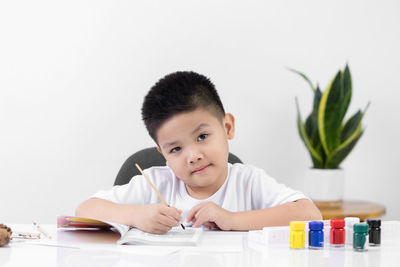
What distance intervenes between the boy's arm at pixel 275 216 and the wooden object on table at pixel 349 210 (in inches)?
33.1

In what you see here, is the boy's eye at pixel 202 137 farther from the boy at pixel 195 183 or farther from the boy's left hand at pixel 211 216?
the boy's left hand at pixel 211 216

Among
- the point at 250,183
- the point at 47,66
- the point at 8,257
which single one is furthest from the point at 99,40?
the point at 8,257

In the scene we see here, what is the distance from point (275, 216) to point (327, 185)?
1.15 m

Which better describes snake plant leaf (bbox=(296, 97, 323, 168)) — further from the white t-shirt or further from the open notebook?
the open notebook

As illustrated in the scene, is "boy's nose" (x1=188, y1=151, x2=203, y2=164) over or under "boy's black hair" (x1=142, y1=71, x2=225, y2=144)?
under

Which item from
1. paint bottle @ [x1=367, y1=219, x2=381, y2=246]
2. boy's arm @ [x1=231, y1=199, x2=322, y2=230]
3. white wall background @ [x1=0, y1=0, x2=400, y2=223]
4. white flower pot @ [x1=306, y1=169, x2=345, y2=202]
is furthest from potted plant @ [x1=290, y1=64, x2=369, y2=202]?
paint bottle @ [x1=367, y1=219, x2=381, y2=246]

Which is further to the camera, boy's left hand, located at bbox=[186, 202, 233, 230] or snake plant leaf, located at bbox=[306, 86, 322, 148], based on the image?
snake plant leaf, located at bbox=[306, 86, 322, 148]

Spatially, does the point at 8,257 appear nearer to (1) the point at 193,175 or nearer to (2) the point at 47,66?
(1) the point at 193,175

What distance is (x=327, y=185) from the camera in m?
2.35

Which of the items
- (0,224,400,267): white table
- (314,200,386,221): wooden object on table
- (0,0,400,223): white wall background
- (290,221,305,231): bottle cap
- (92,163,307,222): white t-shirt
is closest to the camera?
(0,224,400,267): white table

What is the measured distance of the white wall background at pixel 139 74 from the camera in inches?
100

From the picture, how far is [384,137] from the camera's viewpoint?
8.98 feet

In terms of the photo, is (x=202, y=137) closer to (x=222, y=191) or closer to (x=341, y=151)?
(x=222, y=191)

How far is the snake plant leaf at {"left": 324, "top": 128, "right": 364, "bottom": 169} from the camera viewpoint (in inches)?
91.4
